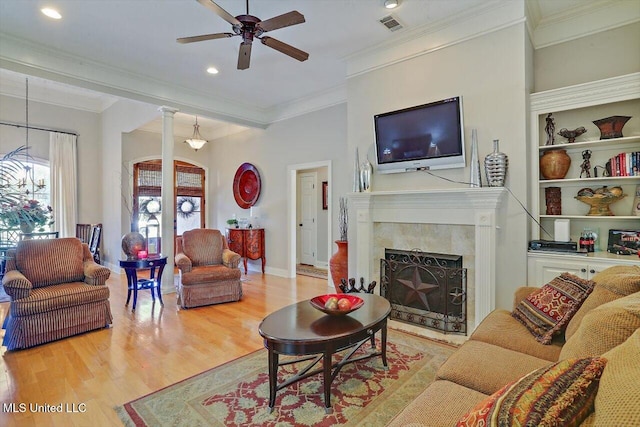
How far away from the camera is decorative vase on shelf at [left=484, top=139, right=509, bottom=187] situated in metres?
2.99

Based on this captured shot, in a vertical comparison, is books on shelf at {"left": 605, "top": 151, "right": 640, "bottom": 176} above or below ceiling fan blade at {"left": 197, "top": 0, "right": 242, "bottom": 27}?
below

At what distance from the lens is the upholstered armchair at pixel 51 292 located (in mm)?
2994

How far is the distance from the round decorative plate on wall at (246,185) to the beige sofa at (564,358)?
5.30 meters

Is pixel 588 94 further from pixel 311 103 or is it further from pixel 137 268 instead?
pixel 137 268

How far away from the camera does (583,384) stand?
2.76ft

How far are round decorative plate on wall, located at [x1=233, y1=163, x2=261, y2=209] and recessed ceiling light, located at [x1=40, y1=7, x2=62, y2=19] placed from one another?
154 inches

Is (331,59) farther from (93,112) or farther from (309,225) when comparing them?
(93,112)

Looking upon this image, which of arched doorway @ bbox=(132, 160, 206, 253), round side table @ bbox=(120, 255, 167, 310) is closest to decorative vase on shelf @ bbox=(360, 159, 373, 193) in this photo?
round side table @ bbox=(120, 255, 167, 310)

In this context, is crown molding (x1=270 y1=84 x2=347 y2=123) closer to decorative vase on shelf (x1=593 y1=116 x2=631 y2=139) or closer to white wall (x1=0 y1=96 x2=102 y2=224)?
decorative vase on shelf (x1=593 y1=116 x2=631 y2=139)

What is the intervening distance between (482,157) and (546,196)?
2.53 ft

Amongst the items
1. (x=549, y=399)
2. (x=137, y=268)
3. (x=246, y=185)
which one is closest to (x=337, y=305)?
(x=549, y=399)

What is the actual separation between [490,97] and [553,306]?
6.56 feet

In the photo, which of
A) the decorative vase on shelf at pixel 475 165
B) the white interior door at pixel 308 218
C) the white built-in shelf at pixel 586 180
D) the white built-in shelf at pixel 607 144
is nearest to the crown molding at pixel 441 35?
the decorative vase on shelf at pixel 475 165

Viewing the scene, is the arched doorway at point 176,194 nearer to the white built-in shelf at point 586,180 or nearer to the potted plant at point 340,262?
the potted plant at point 340,262
